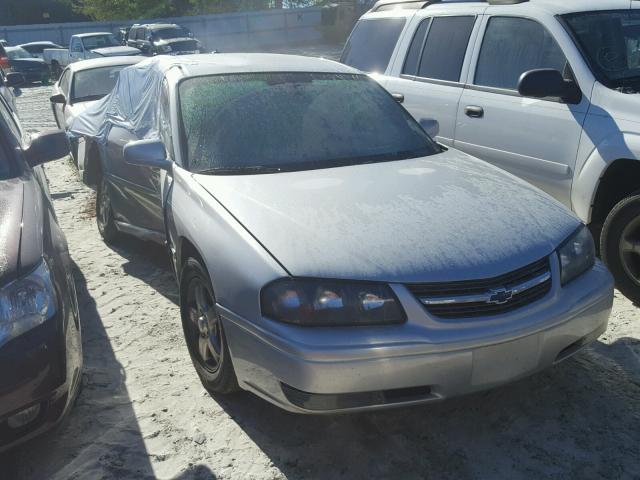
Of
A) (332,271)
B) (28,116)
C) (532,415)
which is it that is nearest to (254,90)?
(332,271)

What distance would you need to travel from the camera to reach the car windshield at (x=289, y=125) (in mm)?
3840

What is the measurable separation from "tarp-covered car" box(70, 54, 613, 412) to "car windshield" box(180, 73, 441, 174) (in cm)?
1

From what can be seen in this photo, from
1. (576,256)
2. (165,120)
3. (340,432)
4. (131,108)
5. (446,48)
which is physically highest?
→ (446,48)

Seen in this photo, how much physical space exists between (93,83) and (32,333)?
748 centimetres

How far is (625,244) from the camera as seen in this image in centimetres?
434

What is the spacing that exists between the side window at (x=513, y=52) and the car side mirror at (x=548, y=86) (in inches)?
10.7

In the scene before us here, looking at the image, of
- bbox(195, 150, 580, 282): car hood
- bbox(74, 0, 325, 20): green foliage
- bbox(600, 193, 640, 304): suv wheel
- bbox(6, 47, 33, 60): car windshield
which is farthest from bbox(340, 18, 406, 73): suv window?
bbox(74, 0, 325, 20): green foliage

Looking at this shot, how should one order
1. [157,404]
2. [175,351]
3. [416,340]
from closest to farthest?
[416,340]
[157,404]
[175,351]

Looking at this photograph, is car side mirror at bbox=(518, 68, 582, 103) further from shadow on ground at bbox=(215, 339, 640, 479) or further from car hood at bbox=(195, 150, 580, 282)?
shadow on ground at bbox=(215, 339, 640, 479)

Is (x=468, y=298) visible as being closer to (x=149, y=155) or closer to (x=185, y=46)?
(x=149, y=155)

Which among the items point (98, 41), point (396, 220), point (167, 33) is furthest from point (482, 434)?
point (167, 33)

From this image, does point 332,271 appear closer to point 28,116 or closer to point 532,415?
point 532,415

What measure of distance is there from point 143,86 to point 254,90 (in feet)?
4.64

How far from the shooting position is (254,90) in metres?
4.20
